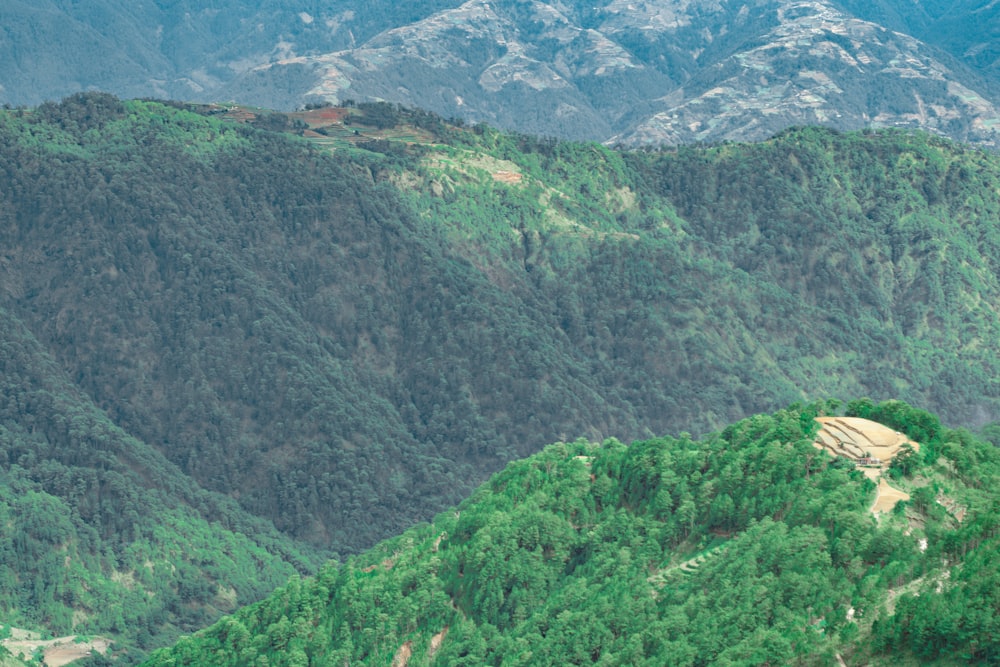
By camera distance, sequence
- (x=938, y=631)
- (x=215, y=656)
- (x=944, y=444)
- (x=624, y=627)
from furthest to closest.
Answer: (x=215, y=656)
(x=944, y=444)
(x=624, y=627)
(x=938, y=631)

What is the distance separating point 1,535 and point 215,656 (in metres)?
66.6

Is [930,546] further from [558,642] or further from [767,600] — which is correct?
[558,642]

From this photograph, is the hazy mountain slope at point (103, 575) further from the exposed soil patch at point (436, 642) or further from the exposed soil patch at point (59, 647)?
the exposed soil patch at point (436, 642)

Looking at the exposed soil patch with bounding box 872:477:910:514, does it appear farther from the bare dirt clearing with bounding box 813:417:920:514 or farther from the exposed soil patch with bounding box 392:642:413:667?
the exposed soil patch with bounding box 392:642:413:667

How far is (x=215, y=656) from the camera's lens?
130375 mm

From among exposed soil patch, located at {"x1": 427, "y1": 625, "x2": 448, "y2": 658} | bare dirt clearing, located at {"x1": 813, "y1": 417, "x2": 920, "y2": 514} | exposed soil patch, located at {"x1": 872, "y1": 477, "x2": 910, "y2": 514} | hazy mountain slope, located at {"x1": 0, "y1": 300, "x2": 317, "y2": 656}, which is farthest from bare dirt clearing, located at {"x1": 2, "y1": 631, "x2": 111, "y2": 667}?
exposed soil patch, located at {"x1": 872, "y1": 477, "x2": 910, "y2": 514}

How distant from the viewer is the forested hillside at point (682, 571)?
95062 millimetres

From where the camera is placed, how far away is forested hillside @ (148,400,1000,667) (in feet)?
312

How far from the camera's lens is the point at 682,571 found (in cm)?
11244

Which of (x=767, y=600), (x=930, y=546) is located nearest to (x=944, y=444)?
(x=930, y=546)

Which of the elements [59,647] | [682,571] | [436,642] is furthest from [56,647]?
[682,571]

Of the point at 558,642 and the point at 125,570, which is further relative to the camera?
the point at 125,570

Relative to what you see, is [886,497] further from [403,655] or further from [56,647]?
[56,647]

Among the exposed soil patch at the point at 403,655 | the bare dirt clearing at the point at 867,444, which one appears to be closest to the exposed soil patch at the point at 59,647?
the exposed soil patch at the point at 403,655
